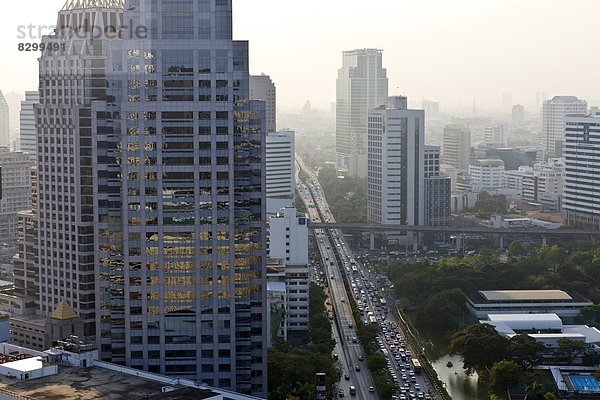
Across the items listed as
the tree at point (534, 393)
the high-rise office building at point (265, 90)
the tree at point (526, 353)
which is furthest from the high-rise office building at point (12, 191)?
the tree at point (534, 393)

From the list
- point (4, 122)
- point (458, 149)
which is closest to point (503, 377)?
point (4, 122)

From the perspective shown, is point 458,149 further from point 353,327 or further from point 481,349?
point 481,349

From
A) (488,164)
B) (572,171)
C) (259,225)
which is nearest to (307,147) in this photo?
(488,164)

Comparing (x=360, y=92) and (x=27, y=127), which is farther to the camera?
(x=360, y=92)

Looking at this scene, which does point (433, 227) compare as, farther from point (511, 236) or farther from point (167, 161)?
point (167, 161)

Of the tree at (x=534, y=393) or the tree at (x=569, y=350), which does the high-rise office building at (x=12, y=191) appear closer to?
the tree at (x=569, y=350)
